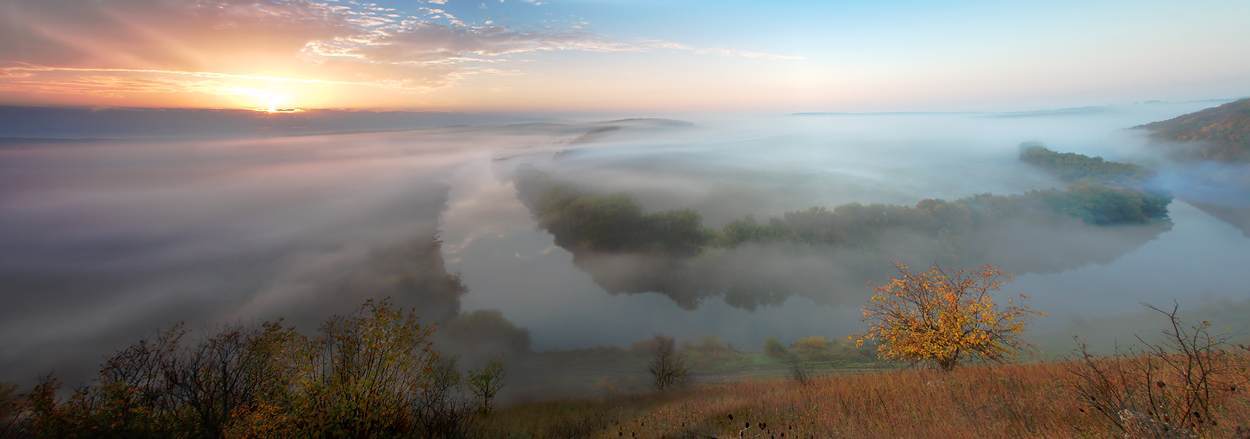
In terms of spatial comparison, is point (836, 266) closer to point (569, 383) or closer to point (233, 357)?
point (569, 383)

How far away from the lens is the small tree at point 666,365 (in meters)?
56.7

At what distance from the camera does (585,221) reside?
98.6m

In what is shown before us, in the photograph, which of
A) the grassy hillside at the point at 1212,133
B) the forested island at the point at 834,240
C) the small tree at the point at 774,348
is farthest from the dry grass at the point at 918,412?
the grassy hillside at the point at 1212,133

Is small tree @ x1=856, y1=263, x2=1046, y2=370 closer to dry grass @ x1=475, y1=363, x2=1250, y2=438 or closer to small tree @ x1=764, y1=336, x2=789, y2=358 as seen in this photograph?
dry grass @ x1=475, y1=363, x2=1250, y2=438

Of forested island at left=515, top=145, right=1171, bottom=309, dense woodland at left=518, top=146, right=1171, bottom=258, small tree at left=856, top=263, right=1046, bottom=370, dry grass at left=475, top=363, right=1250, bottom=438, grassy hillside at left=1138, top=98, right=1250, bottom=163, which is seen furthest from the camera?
grassy hillside at left=1138, top=98, right=1250, bottom=163

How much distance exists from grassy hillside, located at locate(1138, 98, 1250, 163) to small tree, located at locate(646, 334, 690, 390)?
132978 mm

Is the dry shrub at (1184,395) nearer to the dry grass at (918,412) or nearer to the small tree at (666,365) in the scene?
the dry grass at (918,412)

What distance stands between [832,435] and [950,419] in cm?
268

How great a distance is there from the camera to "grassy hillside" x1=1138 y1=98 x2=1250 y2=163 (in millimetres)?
92125

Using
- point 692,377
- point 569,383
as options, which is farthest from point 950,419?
point 569,383

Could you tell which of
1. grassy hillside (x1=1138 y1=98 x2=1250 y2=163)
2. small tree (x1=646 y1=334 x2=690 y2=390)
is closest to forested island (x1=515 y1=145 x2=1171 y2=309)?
small tree (x1=646 y1=334 x2=690 y2=390)

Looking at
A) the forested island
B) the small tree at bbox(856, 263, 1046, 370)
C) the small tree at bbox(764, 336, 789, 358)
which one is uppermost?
the small tree at bbox(856, 263, 1046, 370)

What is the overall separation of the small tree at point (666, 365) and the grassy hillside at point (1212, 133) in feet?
436

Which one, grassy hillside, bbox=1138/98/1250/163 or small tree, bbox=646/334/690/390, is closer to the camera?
small tree, bbox=646/334/690/390
